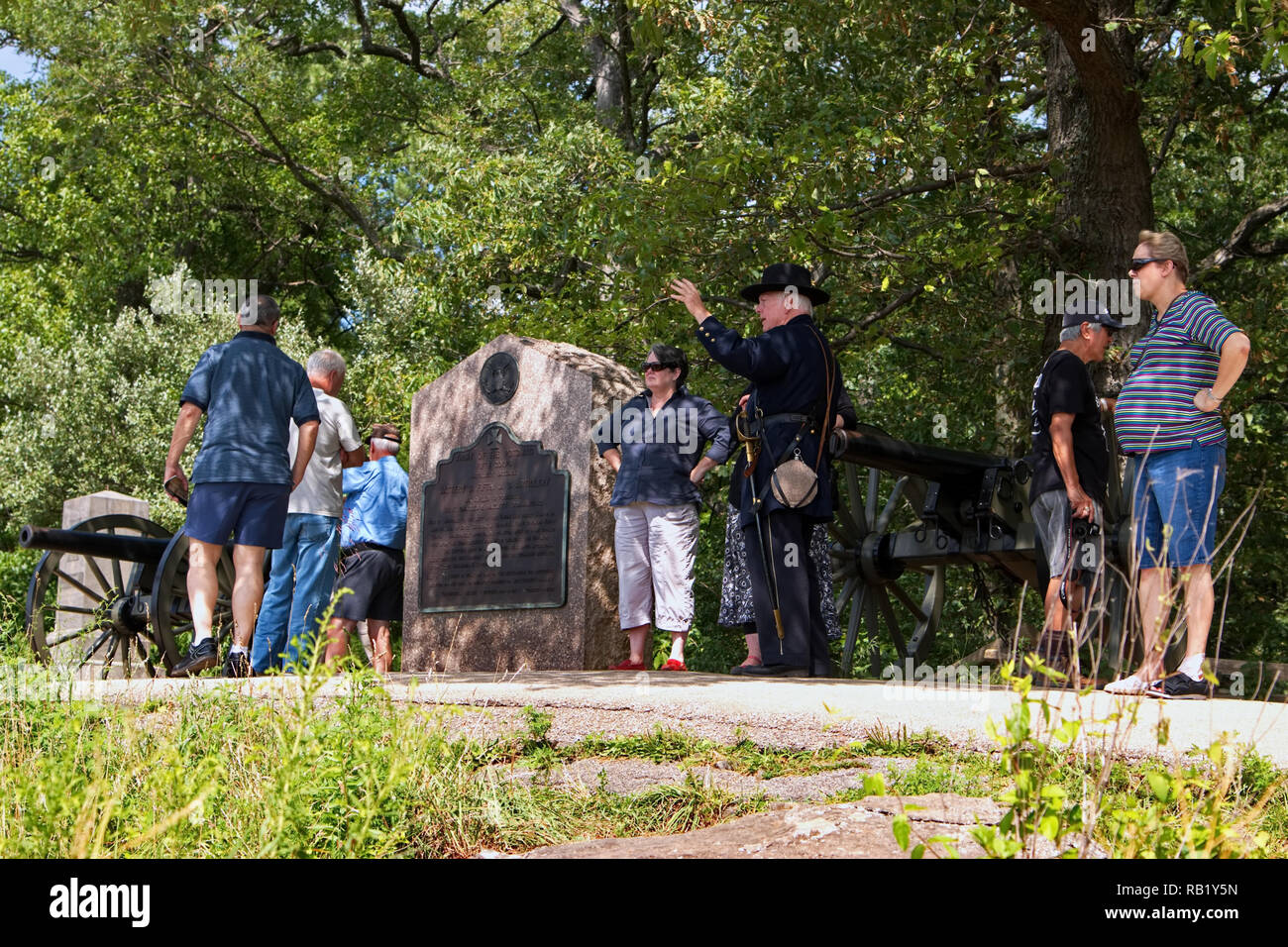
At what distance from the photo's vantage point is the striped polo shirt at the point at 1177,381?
5801mm

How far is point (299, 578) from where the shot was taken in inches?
323

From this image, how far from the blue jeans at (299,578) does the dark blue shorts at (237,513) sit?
819 mm

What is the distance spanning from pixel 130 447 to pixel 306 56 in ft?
29.1

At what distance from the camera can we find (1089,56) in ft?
32.6

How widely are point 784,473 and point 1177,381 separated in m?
1.92

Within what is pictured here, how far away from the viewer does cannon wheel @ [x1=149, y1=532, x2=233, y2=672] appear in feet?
29.9

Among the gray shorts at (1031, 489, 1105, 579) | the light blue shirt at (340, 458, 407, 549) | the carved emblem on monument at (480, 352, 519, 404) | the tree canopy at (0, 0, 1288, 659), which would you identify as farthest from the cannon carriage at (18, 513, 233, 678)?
the gray shorts at (1031, 489, 1105, 579)

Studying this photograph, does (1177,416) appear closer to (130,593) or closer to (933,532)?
(933,532)

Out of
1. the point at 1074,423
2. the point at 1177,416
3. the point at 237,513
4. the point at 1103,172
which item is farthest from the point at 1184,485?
the point at 1103,172

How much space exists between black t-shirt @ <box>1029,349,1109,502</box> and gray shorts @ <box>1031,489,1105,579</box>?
0.21 ft

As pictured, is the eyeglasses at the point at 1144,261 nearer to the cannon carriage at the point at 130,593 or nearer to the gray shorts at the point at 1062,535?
the gray shorts at the point at 1062,535

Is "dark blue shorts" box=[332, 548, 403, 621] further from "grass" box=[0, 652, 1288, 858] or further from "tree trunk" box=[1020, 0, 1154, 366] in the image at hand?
"tree trunk" box=[1020, 0, 1154, 366]

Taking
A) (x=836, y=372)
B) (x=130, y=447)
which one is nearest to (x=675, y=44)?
(x=130, y=447)
